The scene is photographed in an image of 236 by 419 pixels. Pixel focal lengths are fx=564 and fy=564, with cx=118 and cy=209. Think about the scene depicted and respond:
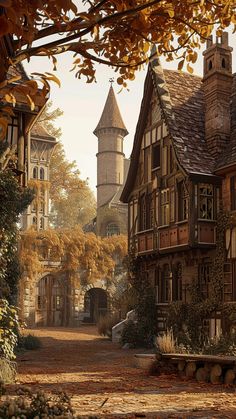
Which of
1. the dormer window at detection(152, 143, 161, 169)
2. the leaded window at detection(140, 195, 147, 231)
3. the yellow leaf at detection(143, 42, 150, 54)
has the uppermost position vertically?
the dormer window at detection(152, 143, 161, 169)

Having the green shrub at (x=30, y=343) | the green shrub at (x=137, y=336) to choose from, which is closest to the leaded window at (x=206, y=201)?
the green shrub at (x=137, y=336)

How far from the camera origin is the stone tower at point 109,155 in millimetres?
53219

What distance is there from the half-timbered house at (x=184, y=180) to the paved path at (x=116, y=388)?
3996mm

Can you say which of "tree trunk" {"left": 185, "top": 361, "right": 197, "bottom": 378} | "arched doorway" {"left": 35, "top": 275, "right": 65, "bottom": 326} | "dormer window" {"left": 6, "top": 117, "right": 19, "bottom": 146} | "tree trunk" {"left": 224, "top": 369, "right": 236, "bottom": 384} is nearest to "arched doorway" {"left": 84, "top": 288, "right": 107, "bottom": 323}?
"arched doorway" {"left": 35, "top": 275, "right": 65, "bottom": 326}

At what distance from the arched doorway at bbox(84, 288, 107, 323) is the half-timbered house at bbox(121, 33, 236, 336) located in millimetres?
12241

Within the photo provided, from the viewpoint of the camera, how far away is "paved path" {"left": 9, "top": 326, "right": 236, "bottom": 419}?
27.6ft

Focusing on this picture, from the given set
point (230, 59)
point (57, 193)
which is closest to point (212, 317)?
point (230, 59)

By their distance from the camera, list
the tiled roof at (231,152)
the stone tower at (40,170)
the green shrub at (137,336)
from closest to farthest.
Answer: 1. the tiled roof at (231,152)
2. the green shrub at (137,336)
3. the stone tower at (40,170)

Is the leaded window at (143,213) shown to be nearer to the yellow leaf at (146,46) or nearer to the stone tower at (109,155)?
the yellow leaf at (146,46)

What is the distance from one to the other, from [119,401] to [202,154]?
13.2 meters

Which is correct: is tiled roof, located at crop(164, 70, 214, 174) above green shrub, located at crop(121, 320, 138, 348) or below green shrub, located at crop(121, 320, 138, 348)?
above

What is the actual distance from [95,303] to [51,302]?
403 cm

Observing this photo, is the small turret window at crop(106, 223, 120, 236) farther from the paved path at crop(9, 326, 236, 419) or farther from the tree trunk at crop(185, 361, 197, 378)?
the tree trunk at crop(185, 361, 197, 378)

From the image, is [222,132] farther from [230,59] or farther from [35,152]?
[35,152]
